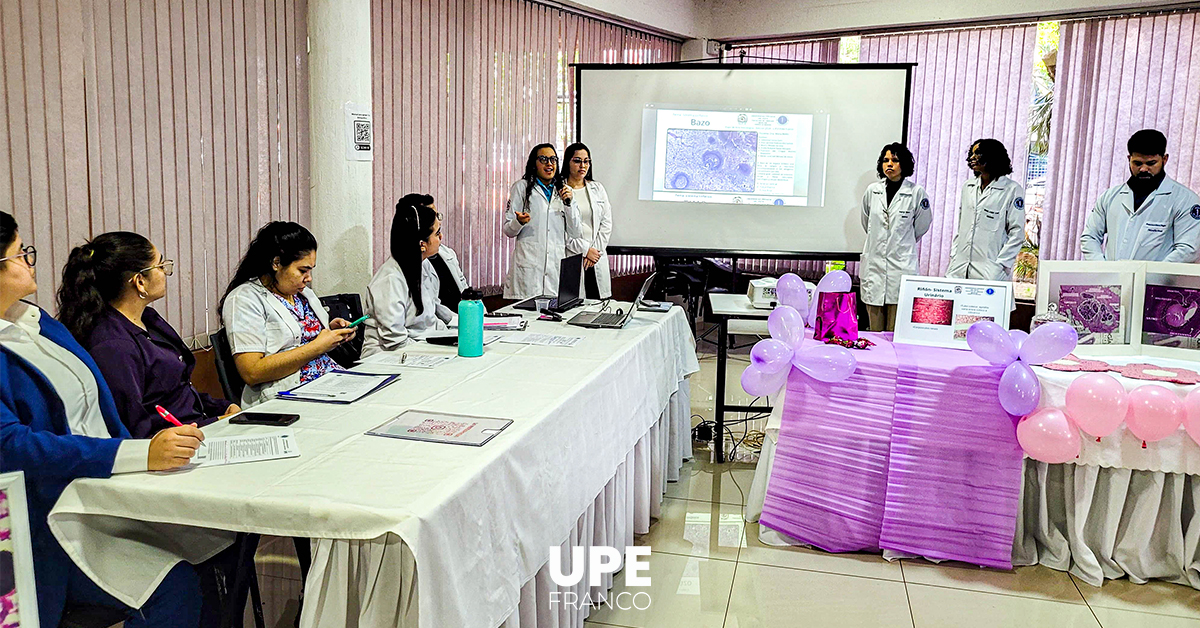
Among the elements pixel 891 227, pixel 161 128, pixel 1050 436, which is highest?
pixel 161 128

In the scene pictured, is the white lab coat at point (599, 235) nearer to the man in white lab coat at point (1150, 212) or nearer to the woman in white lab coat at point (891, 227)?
the woman in white lab coat at point (891, 227)

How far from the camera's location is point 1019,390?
2.66 meters

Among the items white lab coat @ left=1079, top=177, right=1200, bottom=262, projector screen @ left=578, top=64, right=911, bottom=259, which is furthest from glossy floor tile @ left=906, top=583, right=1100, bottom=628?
projector screen @ left=578, top=64, right=911, bottom=259

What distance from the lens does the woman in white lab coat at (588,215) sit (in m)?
4.75

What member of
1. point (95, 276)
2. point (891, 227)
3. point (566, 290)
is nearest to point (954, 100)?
point (891, 227)

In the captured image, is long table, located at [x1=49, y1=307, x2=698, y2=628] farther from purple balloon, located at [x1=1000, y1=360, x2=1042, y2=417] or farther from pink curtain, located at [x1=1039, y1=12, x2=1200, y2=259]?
pink curtain, located at [x1=1039, y1=12, x2=1200, y2=259]

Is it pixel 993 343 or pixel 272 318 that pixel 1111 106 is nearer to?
pixel 993 343

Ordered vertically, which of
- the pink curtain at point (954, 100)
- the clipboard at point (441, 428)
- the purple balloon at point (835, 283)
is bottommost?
the clipboard at point (441, 428)

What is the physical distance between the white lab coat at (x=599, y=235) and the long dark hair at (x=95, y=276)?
9.73 ft

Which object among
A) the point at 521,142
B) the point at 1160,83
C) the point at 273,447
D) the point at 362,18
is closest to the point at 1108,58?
the point at 1160,83

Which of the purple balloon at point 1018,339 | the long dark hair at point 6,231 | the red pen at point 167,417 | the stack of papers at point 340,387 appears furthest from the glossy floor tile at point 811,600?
the long dark hair at point 6,231

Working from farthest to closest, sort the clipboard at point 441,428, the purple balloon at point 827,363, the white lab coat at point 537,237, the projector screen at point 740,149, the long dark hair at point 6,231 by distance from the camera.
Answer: the projector screen at point 740,149, the white lab coat at point 537,237, the purple balloon at point 827,363, the clipboard at point 441,428, the long dark hair at point 6,231

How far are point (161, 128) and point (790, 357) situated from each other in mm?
2525

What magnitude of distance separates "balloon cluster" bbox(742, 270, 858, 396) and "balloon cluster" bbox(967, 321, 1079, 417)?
0.41m
